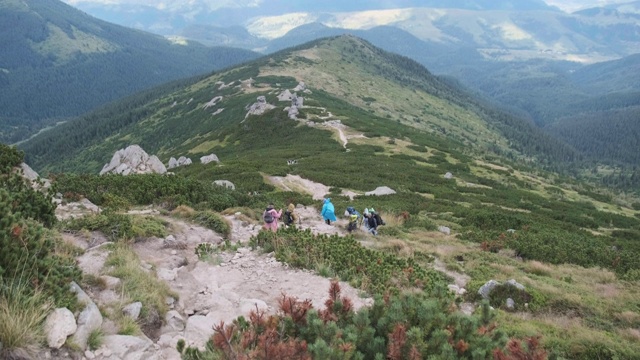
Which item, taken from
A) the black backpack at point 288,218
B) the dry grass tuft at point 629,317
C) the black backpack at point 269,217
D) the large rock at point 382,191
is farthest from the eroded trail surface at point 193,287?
the large rock at point 382,191

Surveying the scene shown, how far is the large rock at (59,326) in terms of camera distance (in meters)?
6.09

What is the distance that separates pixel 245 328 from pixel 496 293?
9348 millimetres

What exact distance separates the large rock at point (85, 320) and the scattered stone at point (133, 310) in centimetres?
70

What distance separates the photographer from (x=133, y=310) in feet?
26.3

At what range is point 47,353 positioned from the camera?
593cm

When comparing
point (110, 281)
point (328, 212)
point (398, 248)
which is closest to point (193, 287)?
point (110, 281)

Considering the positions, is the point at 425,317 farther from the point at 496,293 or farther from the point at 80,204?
the point at 80,204

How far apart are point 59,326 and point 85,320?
569mm

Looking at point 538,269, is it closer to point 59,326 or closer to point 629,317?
point 629,317

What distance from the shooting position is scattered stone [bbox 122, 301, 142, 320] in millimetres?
7940

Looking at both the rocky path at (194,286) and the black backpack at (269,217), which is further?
the black backpack at (269,217)

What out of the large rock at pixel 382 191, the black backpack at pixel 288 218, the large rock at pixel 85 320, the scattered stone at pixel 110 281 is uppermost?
the large rock at pixel 85 320

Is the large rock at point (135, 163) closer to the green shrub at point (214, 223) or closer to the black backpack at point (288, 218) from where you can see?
the black backpack at point (288, 218)

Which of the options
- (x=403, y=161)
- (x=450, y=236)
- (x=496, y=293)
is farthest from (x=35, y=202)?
(x=403, y=161)
